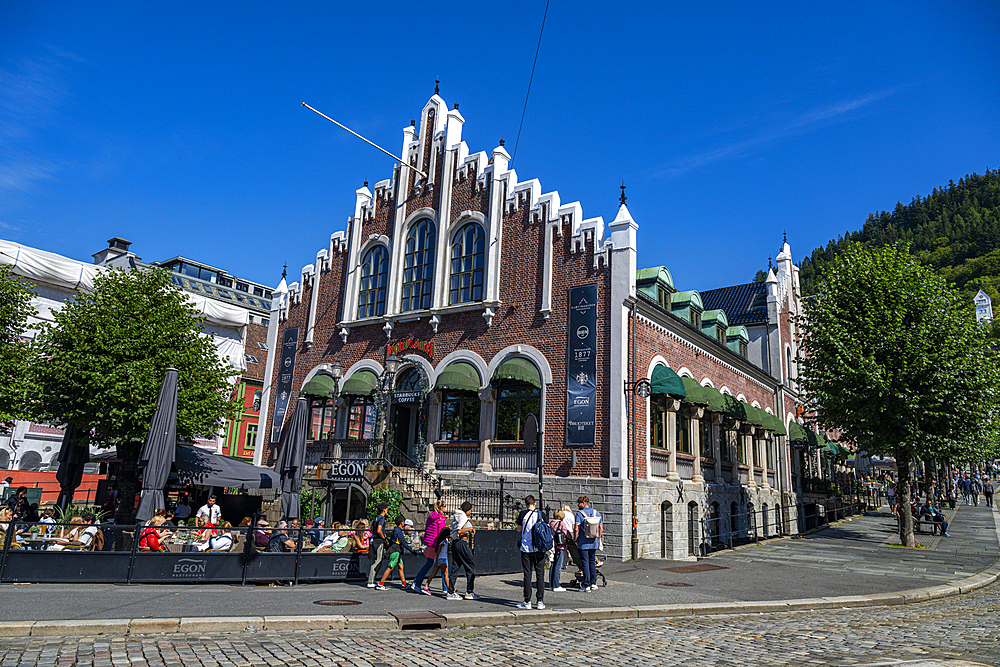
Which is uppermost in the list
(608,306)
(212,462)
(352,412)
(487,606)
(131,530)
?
(608,306)


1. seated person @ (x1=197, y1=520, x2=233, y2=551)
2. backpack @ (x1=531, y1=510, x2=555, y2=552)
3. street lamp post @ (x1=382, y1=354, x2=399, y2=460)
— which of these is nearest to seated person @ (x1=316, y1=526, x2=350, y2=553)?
seated person @ (x1=197, y1=520, x2=233, y2=551)

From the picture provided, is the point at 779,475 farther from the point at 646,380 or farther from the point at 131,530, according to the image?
the point at 131,530

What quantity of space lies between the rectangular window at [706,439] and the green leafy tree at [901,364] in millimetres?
4148

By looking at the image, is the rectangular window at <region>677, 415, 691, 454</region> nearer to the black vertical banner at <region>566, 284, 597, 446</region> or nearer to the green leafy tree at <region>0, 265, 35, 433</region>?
the black vertical banner at <region>566, 284, 597, 446</region>

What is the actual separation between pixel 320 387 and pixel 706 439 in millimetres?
15224

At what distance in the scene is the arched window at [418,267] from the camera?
25.1m

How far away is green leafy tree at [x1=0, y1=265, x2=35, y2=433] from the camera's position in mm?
18562

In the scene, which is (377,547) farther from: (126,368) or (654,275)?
(654,275)

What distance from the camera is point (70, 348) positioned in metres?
18.9

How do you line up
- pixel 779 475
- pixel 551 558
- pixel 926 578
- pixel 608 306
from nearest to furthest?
pixel 551 558, pixel 926 578, pixel 608 306, pixel 779 475

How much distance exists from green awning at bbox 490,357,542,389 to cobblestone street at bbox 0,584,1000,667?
35.8ft

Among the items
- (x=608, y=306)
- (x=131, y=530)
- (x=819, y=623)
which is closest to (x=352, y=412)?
(x=608, y=306)

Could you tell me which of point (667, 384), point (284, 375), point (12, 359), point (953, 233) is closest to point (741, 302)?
point (667, 384)

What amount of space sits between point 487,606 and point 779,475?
25779 mm
